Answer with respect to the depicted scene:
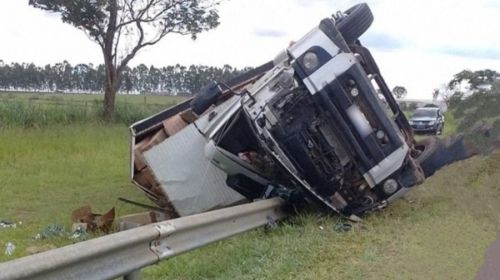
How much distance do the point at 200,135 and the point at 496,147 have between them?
19.1 ft

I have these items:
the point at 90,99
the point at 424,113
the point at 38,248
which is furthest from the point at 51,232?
the point at 424,113

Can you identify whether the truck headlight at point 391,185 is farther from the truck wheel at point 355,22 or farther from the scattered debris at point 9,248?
the scattered debris at point 9,248

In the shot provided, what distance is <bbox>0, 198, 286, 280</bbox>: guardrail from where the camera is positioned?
3.30 meters

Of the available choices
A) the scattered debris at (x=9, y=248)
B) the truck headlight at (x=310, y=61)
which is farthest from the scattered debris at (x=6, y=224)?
the truck headlight at (x=310, y=61)

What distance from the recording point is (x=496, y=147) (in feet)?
35.5

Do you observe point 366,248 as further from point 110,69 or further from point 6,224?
point 110,69

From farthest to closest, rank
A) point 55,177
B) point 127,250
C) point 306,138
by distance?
point 55,177 < point 306,138 < point 127,250

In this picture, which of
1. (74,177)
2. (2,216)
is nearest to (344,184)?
(2,216)

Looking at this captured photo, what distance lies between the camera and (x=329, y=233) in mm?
6352

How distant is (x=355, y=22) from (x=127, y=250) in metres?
4.24

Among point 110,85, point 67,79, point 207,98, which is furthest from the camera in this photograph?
point 67,79

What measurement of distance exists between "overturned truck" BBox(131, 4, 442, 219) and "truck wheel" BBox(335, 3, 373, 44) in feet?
0.04

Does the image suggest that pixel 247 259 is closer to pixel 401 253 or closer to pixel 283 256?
pixel 283 256

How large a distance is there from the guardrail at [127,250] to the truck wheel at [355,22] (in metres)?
2.49
